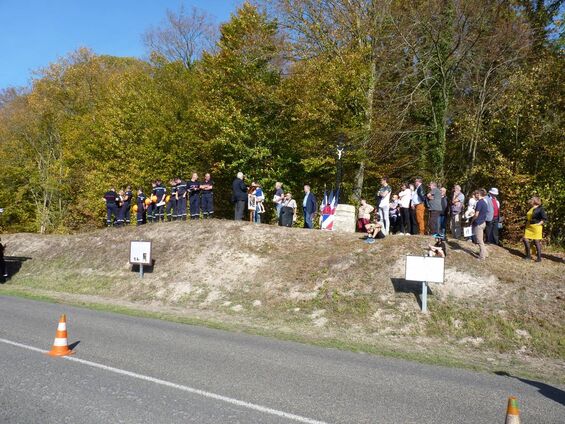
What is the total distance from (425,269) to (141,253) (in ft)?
35.2

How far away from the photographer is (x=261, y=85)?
90.2ft

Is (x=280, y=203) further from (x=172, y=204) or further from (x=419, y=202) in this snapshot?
(x=419, y=202)

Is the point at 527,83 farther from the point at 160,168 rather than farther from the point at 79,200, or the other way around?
the point at 79,200

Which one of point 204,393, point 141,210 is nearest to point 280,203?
point 141,210

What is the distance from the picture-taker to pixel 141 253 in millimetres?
18703

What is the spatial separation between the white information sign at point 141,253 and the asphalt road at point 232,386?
8.34 meters

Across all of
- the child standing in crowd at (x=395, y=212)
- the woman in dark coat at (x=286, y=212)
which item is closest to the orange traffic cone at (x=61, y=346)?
the child standing in crowd at (x=395, y=212)

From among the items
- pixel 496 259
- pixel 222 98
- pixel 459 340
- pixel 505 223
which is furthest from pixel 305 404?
pixel 222 98

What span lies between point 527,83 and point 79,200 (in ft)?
112

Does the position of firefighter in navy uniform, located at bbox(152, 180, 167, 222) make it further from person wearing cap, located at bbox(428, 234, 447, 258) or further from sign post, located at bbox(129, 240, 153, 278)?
person wearing cap, located at bbox(428, 234, 447, 258)

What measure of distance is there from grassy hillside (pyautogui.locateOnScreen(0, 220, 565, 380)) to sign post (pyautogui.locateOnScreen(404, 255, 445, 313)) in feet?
2.16

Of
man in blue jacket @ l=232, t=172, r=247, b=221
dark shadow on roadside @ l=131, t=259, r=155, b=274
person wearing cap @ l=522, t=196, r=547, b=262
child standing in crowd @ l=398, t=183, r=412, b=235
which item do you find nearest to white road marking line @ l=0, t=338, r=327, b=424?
dark shadow on roadside @ l=131, t=259, r=155, b=274

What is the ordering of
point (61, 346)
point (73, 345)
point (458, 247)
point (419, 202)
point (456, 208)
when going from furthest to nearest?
point (456, 208), point (419, 202), point (458, 247), point (73, 345), point (61, 346)

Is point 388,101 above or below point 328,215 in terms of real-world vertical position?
above
